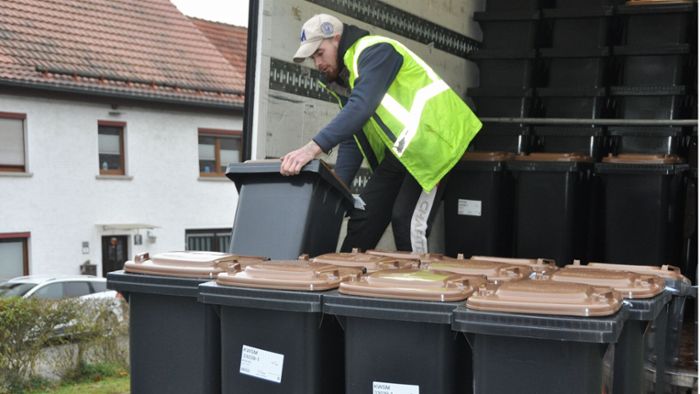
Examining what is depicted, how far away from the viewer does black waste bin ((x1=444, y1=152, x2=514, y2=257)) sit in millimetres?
5949

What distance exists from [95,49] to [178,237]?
540 centimetres

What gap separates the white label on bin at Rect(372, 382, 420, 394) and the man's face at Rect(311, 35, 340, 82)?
2076 millimetres

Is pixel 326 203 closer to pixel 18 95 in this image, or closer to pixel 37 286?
pixel 37 286

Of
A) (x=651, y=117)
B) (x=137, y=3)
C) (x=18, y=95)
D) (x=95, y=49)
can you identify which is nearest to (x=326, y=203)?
(x=651, y=117)

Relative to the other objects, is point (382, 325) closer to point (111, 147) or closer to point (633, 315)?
point (633, 315)

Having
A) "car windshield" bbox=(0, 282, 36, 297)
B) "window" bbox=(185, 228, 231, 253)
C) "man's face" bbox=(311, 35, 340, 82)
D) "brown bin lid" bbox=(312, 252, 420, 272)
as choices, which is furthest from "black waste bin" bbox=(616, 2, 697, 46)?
"window" bbox=(185, 228, 231, 253)

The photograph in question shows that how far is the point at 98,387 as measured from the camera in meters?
10.3

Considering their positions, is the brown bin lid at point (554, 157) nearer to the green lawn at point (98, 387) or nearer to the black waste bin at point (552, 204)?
the black waste bin at point (552, 204)

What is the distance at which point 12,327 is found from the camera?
958 centimetres

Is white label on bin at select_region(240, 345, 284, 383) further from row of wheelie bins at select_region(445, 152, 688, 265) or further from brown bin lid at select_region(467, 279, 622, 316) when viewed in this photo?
row of wheelie bins at select_region(445, 152, 688, 265)

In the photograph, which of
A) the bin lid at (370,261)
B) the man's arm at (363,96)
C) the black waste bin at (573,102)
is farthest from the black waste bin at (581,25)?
the bin lid at (370,261)

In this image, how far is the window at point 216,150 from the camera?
23562mm

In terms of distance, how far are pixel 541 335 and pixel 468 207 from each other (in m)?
3.56

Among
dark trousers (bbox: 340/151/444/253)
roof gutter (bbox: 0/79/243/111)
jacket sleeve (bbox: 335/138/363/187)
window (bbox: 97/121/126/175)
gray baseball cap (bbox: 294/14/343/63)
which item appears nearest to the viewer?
gray baseball cap (bbox: 294/14/343/63)
